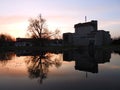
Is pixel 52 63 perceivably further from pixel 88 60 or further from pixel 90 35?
pixel 90 35

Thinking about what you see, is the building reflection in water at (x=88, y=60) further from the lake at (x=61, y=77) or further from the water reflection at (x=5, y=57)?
the water reflection at (x=5, y=57)

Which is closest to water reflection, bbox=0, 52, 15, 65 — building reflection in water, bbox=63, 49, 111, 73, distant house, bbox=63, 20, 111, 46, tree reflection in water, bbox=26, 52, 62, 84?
tree reflection in water, bbox=26, 52, 62, 84

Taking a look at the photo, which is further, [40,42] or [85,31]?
[85,31]

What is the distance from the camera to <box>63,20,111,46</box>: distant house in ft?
335

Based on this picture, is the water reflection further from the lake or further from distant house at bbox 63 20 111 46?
distant house at bbox 63 20 111 46

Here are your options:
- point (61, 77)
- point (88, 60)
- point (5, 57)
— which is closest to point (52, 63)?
point (88, 60)

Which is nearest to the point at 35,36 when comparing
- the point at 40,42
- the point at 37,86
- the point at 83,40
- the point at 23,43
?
the point at 40,42

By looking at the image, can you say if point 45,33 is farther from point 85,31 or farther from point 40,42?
point 85,31

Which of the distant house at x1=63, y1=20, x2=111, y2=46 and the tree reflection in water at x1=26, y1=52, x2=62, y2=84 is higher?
the distant house at x1=63, y1=20, x2=111, y2=46

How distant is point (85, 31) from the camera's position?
375 feet

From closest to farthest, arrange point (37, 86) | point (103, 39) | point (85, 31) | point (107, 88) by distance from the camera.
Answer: point (107, 88) < point (37, 86) < point (103, 39) < point (85, 31)

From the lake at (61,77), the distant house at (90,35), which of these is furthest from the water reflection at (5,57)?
the distant house at (90,35)

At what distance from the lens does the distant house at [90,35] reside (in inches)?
4016

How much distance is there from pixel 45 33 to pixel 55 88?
264 feet
